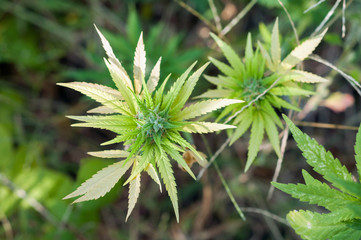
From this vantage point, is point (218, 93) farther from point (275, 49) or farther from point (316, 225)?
point (316, 225)

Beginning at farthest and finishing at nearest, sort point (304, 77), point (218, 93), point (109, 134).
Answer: point (109, 134) < point (218, 93) < point (304, 77)

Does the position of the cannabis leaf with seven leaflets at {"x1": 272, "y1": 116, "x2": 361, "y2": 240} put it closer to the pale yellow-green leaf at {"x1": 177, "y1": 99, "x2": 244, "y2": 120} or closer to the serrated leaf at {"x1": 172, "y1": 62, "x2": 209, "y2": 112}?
the pale yellow-green leaf at {"x1": 177, "y1": 99, "x2": 244, "y2": 120}

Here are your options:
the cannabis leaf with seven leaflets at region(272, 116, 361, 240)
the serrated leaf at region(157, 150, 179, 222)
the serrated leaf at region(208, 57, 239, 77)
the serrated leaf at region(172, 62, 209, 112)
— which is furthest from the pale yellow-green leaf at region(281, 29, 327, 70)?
the serrated leaf at region(157, 150, 179, 222)

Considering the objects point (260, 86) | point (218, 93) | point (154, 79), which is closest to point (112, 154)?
point (154, 79)

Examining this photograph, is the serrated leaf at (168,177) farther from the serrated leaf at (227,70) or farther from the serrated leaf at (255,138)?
the serrated leaf at (227,70)

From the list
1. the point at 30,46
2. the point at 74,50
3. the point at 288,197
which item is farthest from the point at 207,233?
the point at 30,46

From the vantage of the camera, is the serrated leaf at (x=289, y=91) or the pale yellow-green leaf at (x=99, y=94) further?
the serrated leaf at (x=289, y=91)

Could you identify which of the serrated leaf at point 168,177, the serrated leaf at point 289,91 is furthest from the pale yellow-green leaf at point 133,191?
the serrated leaf at point 289,91
